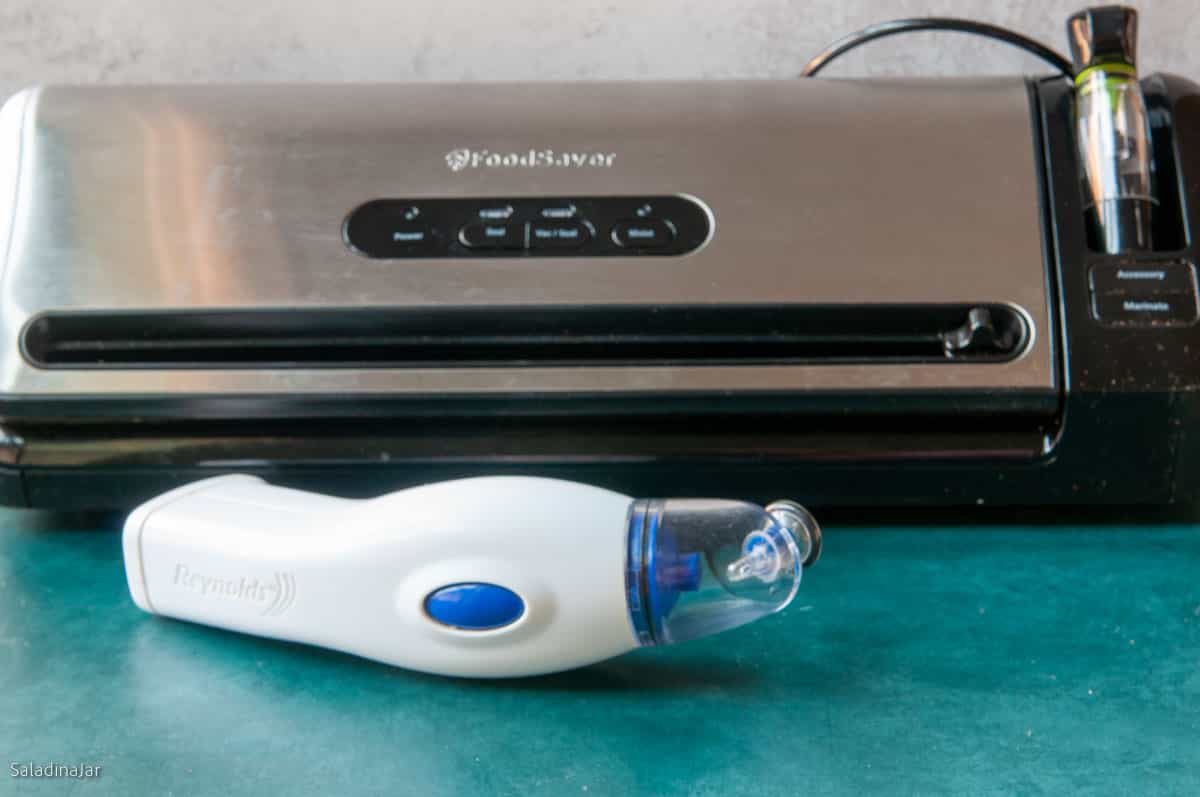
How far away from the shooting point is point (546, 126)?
0.59 metres

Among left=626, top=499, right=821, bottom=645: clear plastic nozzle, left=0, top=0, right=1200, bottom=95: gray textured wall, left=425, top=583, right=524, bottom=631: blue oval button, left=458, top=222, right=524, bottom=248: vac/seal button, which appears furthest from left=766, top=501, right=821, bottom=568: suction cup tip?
left=0, top=0, right=1200, bottom=95: gray textured wall

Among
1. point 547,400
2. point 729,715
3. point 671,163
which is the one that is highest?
point 671,163

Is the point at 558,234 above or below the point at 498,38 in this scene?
below

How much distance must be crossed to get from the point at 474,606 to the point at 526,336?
0.18m

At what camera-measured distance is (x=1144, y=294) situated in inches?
21.4

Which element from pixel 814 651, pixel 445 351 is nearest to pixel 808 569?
pixel 814 651

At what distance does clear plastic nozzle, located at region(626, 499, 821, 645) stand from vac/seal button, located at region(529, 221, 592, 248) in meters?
0.18

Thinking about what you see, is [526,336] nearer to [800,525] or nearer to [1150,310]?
[800,525]

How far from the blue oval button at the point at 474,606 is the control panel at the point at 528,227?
21 cm

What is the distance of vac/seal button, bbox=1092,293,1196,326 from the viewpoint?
540mm

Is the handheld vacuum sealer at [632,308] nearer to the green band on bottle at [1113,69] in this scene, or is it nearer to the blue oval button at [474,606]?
the green band on bottle at [1113,69]

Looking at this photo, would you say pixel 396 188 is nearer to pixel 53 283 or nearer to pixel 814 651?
pixel 53 283

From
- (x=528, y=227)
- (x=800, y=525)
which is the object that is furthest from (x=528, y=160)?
(x=800, y=525)

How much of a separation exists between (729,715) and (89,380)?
0.35 meters
